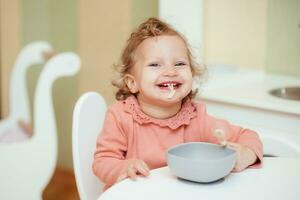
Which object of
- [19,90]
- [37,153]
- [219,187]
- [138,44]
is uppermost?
[138,44]

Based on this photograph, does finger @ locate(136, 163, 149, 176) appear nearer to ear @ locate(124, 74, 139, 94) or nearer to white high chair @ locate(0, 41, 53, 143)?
ear @ locate(124, 74, 139, 94)

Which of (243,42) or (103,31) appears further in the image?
(103,31)

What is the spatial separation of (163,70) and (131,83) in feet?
0.44

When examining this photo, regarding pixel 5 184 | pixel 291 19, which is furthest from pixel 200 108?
pixel 5 184

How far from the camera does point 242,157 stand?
1146 millimetres

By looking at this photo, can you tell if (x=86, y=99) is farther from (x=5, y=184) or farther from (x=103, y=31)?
(x=103, y=31)

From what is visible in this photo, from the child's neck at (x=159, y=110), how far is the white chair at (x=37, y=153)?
3.21 ft

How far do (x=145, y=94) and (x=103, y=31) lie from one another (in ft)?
4.76

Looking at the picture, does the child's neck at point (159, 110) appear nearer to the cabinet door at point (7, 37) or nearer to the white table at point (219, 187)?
the white table at point (219, 187)

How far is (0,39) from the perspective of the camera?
3152 mm

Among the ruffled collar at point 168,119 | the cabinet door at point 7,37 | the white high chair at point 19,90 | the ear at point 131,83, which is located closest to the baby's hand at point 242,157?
the ruffled collar at point 168,119

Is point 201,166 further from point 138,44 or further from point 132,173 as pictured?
point 138,44

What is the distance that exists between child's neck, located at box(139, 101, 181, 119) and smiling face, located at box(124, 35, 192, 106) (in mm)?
11

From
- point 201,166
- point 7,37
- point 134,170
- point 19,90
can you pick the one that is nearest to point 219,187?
point 201,166
